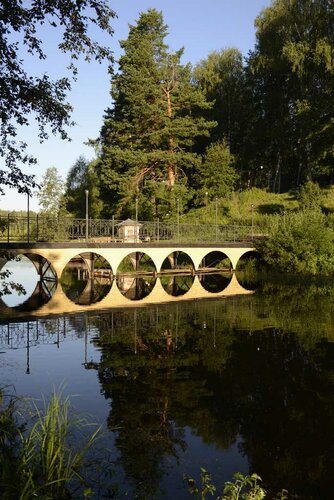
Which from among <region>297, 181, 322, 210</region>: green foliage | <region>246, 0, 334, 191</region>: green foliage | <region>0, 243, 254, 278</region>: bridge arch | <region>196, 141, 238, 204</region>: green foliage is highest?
<region>246, 0, 334, 191</region>: green foliage

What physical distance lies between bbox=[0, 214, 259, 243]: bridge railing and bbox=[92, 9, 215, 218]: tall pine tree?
4156mm

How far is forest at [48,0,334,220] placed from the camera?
43000 mm

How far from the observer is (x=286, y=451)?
27.9 ft

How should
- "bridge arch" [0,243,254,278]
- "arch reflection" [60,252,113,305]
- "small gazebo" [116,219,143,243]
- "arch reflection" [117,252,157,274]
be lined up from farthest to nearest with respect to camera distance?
"arch reflection" [117,252,157,274], "small gazebo" [116,219,143,243], "bridge arch" [0,243,254,278], "arch reflection" [60,252,113,305]

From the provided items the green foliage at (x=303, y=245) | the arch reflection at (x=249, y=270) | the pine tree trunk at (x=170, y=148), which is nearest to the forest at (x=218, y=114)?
the pine tree trunk at (x=170, y=148)

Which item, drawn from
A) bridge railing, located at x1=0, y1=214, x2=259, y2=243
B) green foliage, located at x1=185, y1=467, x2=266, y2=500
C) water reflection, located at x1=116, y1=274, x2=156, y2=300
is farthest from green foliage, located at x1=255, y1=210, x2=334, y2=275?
green foliage, located at x1=185, y1=467, x2=266, y2=500

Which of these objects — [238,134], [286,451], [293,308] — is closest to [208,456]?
[286,451]

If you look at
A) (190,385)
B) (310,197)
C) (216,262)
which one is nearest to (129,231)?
(216,262)

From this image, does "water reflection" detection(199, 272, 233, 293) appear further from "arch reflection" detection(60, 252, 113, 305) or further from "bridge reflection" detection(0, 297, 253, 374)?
"bridge reflection" detection(0, 297, 253, 374)

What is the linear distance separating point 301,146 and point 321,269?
63.8 feet

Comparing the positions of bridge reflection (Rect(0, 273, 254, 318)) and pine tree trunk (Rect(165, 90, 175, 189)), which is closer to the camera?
bridge reflection (Rect(0, 273, 254, 318))

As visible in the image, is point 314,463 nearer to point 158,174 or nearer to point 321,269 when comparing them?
point 321,269

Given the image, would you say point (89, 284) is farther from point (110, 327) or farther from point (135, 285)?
point (110, 327)

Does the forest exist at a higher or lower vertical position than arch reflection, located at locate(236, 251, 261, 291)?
higher
